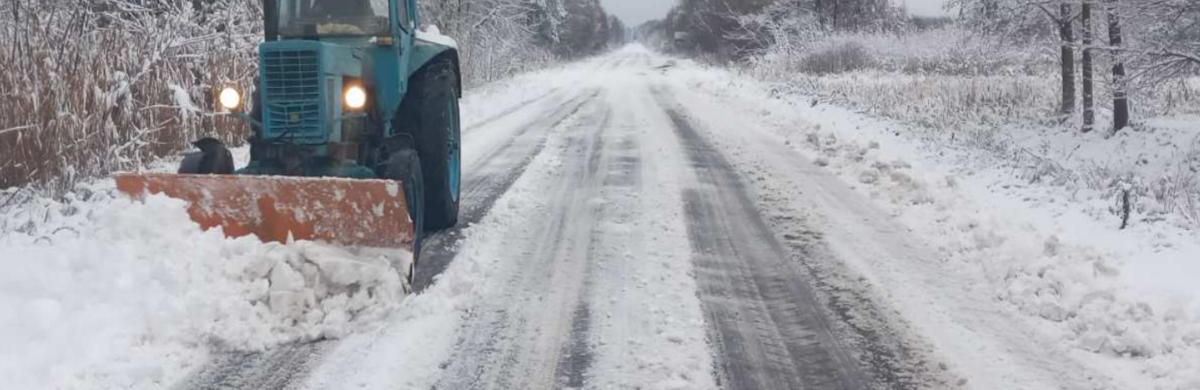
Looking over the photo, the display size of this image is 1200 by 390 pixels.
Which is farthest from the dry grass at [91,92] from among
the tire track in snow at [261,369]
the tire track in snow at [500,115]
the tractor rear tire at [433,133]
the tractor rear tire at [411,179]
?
the tire track in snow at [500,115]

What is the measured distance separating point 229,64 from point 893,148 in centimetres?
753

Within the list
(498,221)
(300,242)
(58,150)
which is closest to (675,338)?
(300,242)

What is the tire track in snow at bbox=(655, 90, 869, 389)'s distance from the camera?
3.60 metres

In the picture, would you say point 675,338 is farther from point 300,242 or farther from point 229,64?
point 229,64

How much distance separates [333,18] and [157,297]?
2.62 m

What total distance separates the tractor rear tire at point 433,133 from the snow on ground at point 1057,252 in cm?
317

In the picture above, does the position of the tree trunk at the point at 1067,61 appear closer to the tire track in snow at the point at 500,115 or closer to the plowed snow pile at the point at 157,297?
the tire track in snow at the point at 500,115

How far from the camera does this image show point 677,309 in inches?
172

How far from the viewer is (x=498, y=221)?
637cm

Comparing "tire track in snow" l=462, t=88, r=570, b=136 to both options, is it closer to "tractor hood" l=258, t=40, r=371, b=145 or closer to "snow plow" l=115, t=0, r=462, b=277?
"snow plow" l=115, t=0, r=462, b=277

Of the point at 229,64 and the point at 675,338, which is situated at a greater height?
the point at 229,64

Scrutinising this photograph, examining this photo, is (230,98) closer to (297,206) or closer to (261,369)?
(297,206)

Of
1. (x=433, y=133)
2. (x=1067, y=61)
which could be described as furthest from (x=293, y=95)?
(x=1067, y=61)

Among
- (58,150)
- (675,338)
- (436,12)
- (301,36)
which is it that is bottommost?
(675,338)
